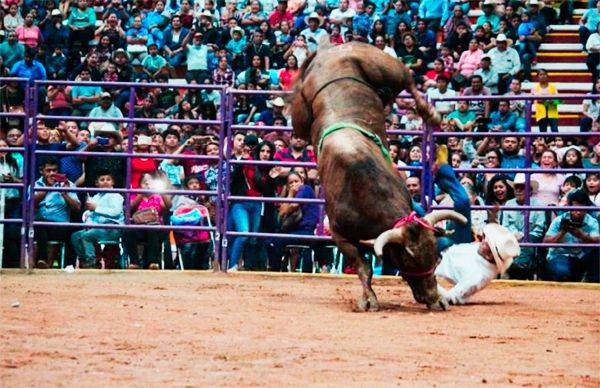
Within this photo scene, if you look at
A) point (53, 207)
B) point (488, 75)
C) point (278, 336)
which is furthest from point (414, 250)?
point (488, 75)

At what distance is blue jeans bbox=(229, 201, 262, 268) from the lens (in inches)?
630

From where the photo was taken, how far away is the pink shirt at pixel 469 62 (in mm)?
23761

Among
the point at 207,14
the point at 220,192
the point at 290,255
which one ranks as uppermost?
the point at 207,14

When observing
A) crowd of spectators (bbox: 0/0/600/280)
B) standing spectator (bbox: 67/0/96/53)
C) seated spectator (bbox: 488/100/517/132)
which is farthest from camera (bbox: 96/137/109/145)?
standing spectator (bbox: 67/0/96/53)

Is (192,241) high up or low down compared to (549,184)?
down

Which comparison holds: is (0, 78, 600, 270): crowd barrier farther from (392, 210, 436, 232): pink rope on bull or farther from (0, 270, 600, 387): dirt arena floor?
(392, 210, 436, 232): pink rope on bull

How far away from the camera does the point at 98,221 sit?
53.4 feet

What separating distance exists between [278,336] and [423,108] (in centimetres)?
452

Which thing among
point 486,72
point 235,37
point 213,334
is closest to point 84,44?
point 235,37

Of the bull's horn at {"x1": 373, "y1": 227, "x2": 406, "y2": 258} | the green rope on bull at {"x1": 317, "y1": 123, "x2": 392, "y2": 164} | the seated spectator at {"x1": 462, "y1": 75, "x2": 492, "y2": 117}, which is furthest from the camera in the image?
the seated spectator at {"x1": 462, "y1": 75, "x2": 492, "y2": 117}

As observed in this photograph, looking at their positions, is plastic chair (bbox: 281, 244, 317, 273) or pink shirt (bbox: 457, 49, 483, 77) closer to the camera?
plastic chair (bbox: 281, 244, 317, 273)

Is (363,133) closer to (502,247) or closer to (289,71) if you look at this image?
(502,247)

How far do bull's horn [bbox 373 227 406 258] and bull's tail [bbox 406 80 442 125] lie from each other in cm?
270

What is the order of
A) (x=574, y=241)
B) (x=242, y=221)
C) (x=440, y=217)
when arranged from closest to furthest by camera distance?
(x=440, y=217)
(x=574, y=241)
(x=242, y=221)
